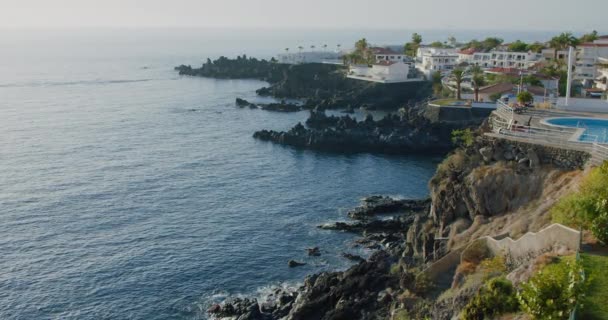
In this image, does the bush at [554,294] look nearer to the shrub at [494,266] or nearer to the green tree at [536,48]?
the shrub at [494,266]

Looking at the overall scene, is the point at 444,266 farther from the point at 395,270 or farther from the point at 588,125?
the point at 588,125

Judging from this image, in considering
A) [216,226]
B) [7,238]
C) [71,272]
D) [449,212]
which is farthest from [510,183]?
[7,238]

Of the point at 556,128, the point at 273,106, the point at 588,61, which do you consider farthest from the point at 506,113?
the point at 273,106

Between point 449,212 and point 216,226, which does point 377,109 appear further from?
point 449,212

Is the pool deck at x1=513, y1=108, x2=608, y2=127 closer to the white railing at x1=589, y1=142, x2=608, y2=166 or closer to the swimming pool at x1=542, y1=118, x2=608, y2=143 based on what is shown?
the swimming pool at x1=542, y1=118, x2=608, y2=143

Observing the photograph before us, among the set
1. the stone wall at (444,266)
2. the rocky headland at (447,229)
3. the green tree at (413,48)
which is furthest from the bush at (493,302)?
the green tree at (413,48)

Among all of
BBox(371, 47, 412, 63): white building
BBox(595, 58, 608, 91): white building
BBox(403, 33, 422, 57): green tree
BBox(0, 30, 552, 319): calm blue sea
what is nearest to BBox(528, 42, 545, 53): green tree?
BBox(371, 47, 412, 63): white building
